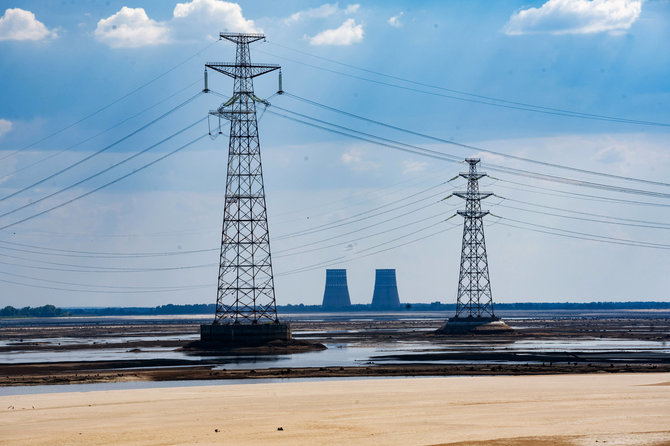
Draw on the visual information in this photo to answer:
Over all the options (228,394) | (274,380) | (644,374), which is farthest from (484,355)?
(228,394)

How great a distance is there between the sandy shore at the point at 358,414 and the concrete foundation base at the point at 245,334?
39809 millimetres

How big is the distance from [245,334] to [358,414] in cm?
5594

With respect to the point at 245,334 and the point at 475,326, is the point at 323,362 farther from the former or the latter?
the point at 475,326

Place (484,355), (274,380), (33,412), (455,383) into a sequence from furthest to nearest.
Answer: (484,355)
(274,380)
(455,383)
(33,412)

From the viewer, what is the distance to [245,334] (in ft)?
322

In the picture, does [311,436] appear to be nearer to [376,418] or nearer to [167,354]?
[376,418]

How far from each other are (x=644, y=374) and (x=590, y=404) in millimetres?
19472

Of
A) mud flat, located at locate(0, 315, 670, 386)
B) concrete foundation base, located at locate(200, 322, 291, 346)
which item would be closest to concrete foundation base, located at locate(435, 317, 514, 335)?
mud flat, located at locate(0, 315, 670, 386)

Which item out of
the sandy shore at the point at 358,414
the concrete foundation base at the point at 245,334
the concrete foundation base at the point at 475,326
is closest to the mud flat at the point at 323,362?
the concrete foundation base at the point at 245,334

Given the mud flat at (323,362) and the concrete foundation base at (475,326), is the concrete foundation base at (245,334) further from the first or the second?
the concrete foundation base at (475,326)

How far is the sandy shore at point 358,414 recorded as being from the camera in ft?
121

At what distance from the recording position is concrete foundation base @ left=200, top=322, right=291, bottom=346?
9794cm

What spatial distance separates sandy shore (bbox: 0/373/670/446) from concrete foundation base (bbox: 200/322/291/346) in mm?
39809

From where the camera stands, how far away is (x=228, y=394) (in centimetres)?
5272
